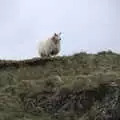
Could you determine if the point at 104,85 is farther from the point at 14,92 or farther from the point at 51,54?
the point at 51,54

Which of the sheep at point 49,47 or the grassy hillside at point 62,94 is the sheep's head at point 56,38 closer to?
the sheep at point 49,47

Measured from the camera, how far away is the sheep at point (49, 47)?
31188mm

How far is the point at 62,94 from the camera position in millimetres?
22625

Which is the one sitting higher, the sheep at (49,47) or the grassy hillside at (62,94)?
the sheep at (49,47)

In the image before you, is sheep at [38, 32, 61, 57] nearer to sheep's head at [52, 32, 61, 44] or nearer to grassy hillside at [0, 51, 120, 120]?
sheep's head at [52, 32, 61, 44]

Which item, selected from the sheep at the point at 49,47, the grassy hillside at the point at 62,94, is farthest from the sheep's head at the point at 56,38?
the grassy hillside at the point at 62,94

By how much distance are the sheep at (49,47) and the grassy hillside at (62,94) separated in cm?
400

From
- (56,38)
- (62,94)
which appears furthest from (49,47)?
(62,94)

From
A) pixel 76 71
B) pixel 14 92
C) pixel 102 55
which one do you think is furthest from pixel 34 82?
pixel 102 55

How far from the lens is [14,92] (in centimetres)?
2409

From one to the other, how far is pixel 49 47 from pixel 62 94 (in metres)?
8.93

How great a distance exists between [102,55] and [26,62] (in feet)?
13.8

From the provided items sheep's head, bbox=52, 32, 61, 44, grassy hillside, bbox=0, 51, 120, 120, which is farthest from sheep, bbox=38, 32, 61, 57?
grassy hillside, bbox=0, 51, 120, 120

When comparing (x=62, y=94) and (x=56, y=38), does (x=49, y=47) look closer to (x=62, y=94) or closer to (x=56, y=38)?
(x=56, y=38)
